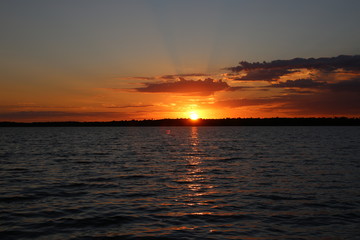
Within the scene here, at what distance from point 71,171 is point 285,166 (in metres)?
22.1

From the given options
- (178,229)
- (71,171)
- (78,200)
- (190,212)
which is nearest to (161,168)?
(71,171)

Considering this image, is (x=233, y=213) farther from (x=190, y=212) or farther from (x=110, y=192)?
(x=110, y=192)

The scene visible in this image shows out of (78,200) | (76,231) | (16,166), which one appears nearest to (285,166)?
(78,200)

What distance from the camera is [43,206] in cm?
1897

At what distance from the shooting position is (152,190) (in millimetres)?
23297

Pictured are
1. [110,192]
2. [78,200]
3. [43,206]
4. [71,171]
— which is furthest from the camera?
[71,171]

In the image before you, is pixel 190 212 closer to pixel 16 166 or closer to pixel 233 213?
pixel 233 213

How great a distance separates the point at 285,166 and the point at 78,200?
77.2 ft

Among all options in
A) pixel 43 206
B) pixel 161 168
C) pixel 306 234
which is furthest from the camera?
pixel 161 168

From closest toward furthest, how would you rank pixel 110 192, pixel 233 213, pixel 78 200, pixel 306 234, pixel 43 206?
pixel 306 234 → pixel 233 213 → pixel 43 206 → pixel 78 200 → pixel 110 192

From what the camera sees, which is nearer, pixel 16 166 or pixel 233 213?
pixel 233 213

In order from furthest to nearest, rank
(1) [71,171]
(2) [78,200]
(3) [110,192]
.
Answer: (1) [71,171]
(3) [110,192]
(2) [78,200]

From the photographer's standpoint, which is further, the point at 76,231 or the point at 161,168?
the point at 161,168

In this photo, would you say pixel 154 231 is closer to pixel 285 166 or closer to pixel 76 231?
pixel 76 231
